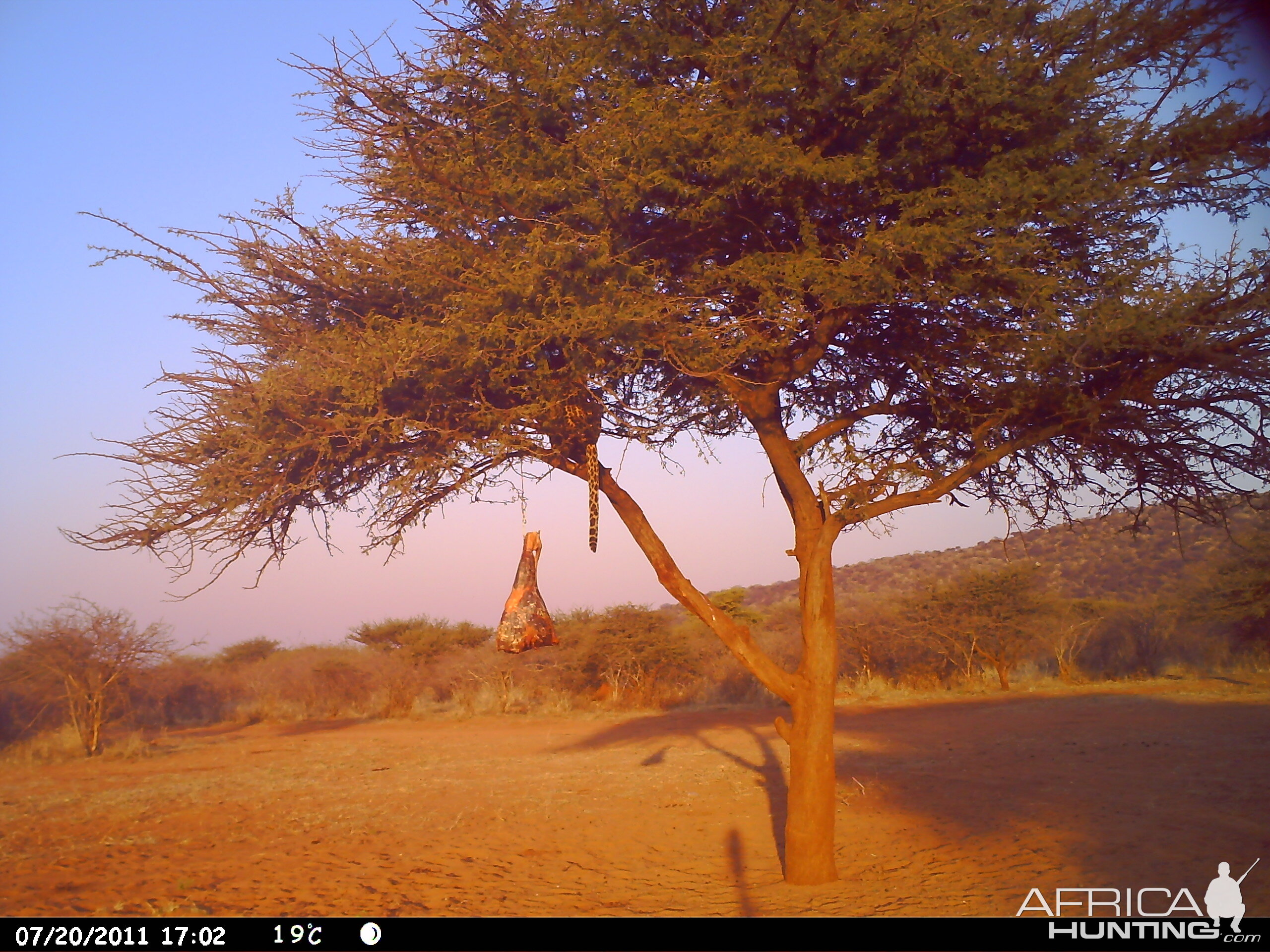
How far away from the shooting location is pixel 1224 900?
5715mm

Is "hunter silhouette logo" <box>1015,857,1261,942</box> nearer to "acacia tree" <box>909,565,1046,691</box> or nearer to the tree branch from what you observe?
the tree branch

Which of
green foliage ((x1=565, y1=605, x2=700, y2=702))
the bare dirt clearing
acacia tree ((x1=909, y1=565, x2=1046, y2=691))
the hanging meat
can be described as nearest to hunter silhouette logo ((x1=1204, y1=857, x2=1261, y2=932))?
the bare dirt clearing

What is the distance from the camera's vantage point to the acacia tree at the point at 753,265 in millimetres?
6945

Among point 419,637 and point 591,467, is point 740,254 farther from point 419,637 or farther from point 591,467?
point 419,637

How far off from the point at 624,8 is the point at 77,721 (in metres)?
20.1

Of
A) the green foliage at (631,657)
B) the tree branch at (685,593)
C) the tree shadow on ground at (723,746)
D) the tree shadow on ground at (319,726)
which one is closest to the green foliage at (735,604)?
the green foliage at (631,657)

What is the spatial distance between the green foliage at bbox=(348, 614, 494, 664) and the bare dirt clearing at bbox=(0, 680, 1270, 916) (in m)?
14.7

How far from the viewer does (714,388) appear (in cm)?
886

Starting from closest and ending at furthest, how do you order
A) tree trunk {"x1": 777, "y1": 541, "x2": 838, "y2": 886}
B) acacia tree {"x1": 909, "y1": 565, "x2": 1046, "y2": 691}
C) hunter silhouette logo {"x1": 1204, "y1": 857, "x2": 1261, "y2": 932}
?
hunter silhouette logo {"x1": 1204, "y1": 857, "x2": 1261, "y2": 932}
tree trunk {"x1": 777, "y1": 541, "x2": 838, "y2": 886}
acacia tree {"x1": 909, "y1": 565, "x2": 1046, "y2": 691}

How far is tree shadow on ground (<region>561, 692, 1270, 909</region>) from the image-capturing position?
7.61 metres

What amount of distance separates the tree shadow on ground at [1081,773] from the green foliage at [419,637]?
1379 cm

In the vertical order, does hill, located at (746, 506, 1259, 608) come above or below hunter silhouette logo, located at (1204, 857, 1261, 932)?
above

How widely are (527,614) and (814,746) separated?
278 cm

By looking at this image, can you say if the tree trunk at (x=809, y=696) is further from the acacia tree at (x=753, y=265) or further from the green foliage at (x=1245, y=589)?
the green foliage at (x=1245, y=589)
